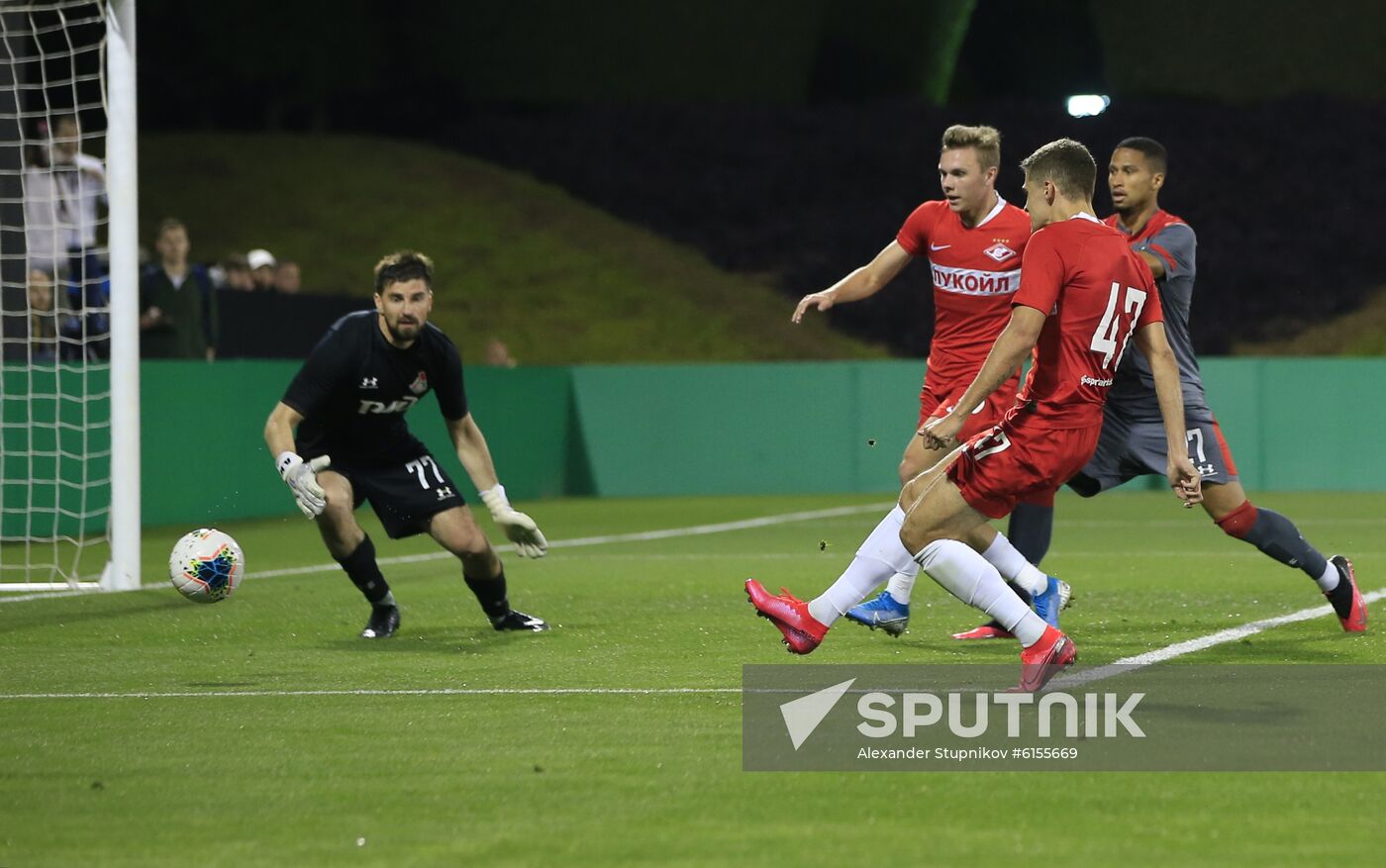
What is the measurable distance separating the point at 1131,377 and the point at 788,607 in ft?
7.50

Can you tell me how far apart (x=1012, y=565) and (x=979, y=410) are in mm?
1007

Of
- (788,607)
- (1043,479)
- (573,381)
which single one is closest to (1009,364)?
(1043,479)

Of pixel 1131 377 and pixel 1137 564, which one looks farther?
pixel 1137 564

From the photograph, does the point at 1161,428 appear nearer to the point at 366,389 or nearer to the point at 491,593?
the point at 491,593

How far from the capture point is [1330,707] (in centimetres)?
628

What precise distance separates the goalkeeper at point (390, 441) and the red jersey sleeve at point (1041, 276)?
264cm

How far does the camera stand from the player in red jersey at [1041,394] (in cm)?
643

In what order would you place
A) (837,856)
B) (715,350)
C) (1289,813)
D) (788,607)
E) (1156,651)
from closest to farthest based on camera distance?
(837,856) < (1289,813) < (788,607) < (1156,651) < (715,350)

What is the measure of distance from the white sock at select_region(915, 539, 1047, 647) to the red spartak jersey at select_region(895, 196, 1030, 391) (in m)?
2.22

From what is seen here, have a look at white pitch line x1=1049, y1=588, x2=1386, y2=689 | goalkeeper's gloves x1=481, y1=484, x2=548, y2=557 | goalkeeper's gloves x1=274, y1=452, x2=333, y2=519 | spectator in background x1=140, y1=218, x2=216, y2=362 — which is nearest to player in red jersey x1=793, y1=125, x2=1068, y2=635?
white pitch line x1=1049, y1=588, x2=1386, y2=689

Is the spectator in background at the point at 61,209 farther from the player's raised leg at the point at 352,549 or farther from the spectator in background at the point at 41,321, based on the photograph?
the player's raised leg at the point at 352,549

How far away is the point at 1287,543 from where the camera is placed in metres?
8.30

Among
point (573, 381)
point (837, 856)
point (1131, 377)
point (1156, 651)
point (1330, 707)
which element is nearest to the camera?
point (837, 856)

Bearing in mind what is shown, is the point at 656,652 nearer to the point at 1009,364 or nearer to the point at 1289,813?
the point at 1009,364
